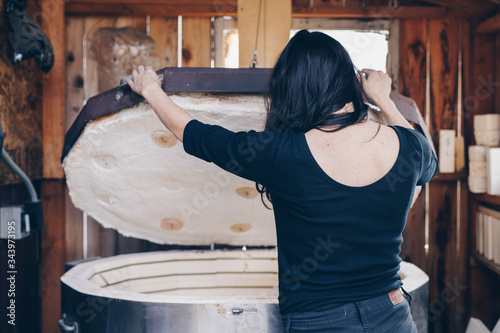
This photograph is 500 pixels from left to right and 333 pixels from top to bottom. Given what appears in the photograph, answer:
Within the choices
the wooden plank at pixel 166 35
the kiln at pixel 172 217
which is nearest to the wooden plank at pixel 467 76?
the kiln at pixel 172 217

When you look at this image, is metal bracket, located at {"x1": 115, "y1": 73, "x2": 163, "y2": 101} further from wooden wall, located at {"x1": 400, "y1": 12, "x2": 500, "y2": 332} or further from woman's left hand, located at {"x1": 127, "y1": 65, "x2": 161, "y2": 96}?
wooden wall, located at {"x1": 400, "y1": 12, "x2": 500, "y2": 332}

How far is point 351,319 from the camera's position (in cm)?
127

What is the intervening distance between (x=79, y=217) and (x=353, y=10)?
2.39 m

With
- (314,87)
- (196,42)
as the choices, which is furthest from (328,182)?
(196,42)

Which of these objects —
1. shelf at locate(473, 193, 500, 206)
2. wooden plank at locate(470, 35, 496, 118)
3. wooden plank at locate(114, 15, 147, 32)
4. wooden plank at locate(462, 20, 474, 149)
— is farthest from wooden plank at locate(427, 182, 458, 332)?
wooden plank at locate(114, 15, 147, 32)

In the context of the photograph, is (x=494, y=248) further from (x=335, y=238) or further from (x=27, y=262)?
(x=27, y=262)

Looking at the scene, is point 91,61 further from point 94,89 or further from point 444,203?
point 444,203

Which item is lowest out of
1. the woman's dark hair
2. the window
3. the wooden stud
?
the woman's dark hair

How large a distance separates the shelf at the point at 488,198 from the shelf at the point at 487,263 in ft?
1.24

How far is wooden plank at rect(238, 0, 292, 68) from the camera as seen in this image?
2.30 metres

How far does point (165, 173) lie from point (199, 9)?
60.2 inches

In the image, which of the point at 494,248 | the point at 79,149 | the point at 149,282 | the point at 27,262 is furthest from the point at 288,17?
the point at 27,262

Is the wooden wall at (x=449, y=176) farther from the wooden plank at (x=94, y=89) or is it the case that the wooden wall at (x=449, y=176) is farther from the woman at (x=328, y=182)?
the woman at (x=328, y=182)

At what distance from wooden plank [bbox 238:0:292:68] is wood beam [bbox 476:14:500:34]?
1658 millimetres
